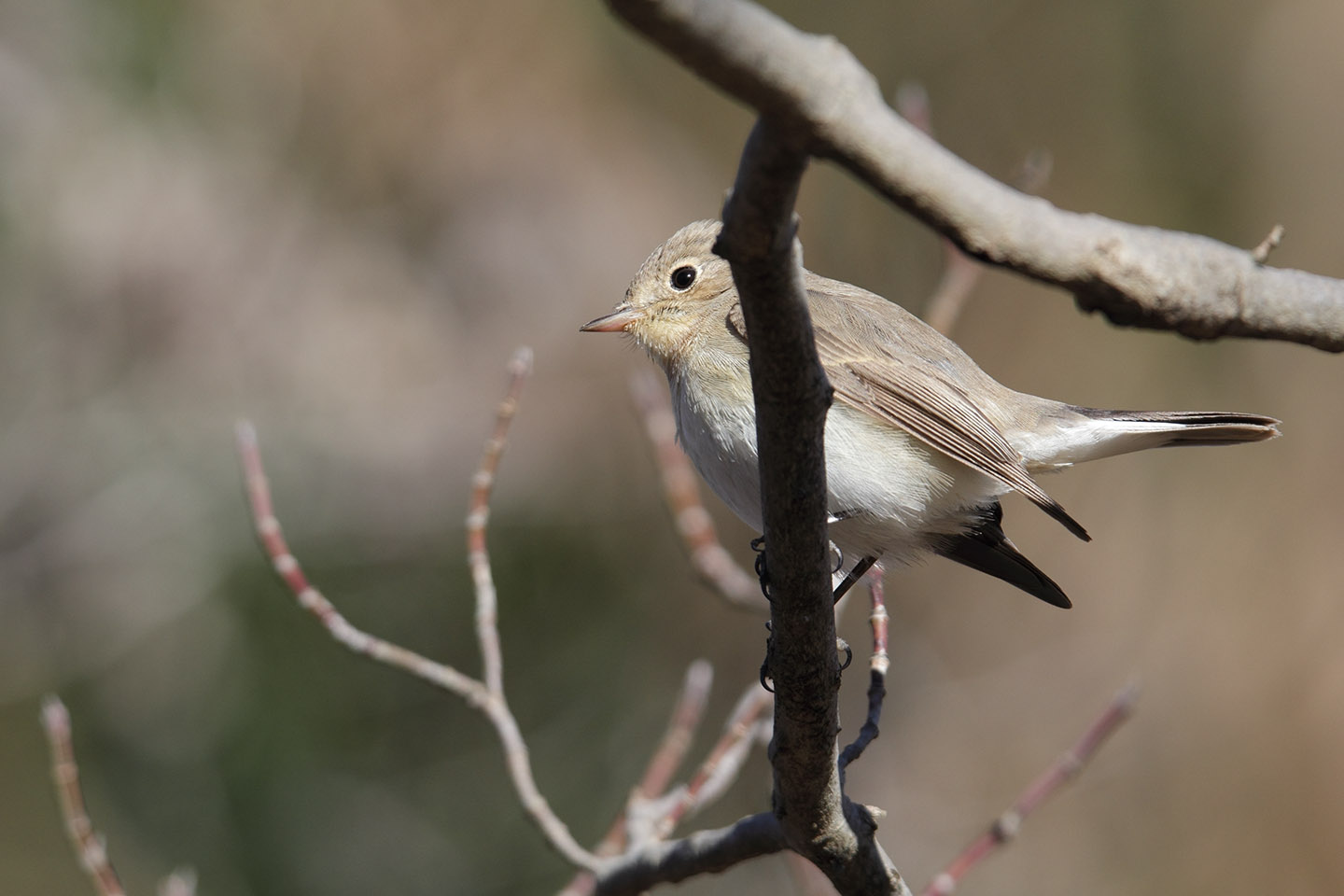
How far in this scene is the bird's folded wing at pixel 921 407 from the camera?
8.51ft

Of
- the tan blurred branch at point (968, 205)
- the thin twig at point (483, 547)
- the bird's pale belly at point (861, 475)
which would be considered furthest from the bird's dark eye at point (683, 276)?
the tan blurred branch at point (968, 205)

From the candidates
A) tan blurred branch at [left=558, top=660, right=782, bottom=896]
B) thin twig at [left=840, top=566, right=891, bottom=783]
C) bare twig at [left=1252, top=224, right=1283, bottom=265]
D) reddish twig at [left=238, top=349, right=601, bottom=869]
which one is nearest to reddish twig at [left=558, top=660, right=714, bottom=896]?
tan blurred branch at [left=558, top=660, right=782, bottom=896]

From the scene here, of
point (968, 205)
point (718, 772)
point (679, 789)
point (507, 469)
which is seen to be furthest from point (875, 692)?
point (507, 469)

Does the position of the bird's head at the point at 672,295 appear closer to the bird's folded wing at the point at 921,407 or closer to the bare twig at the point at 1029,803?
the bird's folded wing at the point at 921,407

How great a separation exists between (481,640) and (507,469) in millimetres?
4101

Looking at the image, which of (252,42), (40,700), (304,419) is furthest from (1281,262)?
(40,700)

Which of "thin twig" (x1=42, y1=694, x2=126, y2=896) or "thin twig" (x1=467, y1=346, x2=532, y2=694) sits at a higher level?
"thin twig" (x1=467, y1=346, x2=532, y2=694)

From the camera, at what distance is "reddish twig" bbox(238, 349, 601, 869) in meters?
2.44

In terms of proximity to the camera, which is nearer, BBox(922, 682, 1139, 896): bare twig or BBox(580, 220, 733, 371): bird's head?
BBox(922, 682, 1139, 896): bare twig

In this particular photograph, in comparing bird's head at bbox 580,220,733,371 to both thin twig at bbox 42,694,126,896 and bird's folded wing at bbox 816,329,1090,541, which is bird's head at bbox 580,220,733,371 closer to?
bird's folded wing at bbox 816,329,1090,541

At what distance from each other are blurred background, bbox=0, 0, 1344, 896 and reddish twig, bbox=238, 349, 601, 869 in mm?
3375

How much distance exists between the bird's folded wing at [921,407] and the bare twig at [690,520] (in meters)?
0.58

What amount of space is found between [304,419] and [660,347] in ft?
12.7

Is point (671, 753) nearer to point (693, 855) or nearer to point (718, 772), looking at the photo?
point (718, 772)
